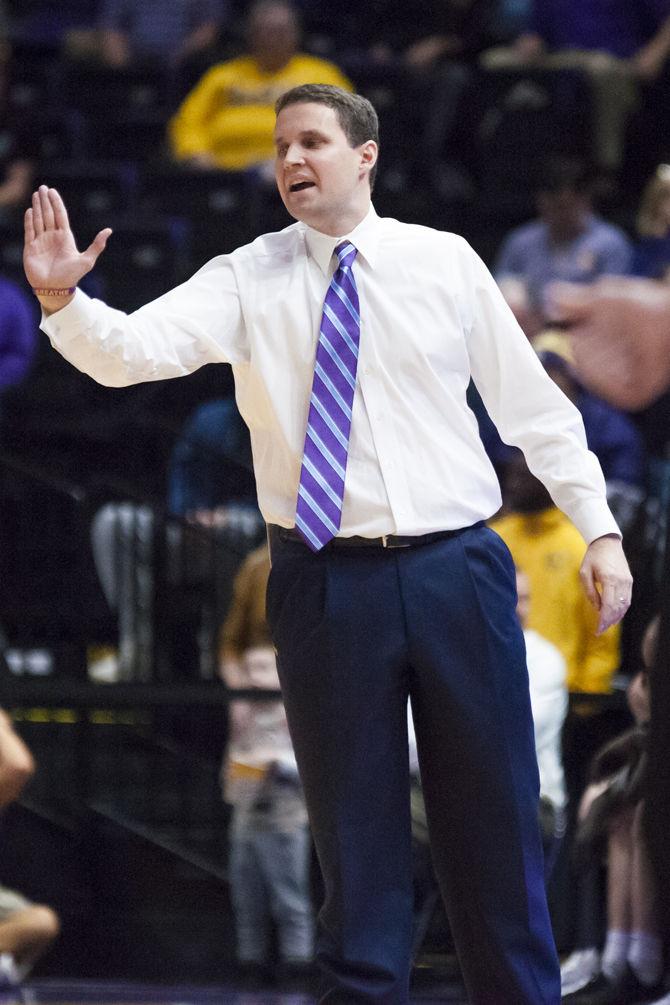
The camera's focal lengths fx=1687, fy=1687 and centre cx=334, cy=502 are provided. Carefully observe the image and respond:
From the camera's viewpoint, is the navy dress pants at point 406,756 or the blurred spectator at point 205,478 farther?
the blurred spectator at point 205,478

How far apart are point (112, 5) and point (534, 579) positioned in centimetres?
642

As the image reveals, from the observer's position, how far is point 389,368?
285cm

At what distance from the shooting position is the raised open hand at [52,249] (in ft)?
8.81

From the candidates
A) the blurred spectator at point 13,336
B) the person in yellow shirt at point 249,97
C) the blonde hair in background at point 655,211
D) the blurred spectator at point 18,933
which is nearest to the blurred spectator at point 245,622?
the blurred spectator at point 18,933

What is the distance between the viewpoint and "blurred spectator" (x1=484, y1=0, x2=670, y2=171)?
8.75m

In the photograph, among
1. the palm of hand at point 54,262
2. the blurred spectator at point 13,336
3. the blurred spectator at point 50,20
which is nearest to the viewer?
the palm of hand at point 54,262

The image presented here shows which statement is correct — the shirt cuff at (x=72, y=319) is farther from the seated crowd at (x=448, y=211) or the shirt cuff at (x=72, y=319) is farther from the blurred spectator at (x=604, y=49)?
the blurred spectator at (x=604, y=49)

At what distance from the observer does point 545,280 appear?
761 centimetres

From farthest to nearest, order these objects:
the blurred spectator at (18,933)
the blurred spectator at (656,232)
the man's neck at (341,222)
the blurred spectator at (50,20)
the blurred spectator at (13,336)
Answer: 1. the blurred spectator at (50,20)
2. the blurred spectator at (13,336)
3. the blurred spectator at (656,232)
4. the blurred spectator at (18,933)
5. the man's neck at (341,222)

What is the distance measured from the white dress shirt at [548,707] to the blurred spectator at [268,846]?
2.77ft

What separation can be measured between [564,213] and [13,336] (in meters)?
2.54

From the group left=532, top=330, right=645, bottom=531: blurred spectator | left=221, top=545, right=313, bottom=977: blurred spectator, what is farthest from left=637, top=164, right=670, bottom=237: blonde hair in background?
left=221, top=545, right=313, bottom=977: blurred spectator

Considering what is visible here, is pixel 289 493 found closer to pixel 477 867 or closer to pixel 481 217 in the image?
pixel 477 867

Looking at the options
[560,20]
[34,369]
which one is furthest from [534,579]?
[560,20]
